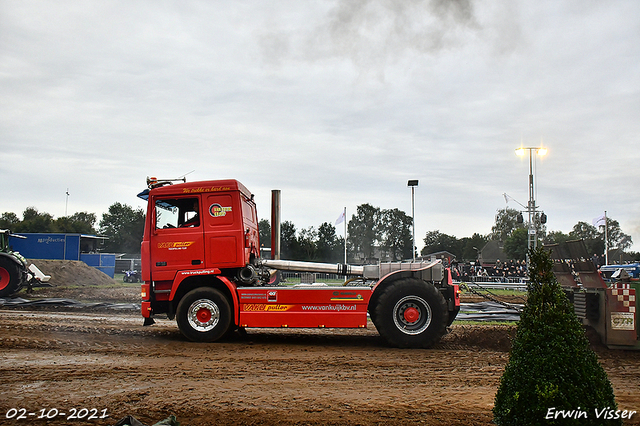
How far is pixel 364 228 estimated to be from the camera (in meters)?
67.2

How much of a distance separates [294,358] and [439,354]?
2538 mm

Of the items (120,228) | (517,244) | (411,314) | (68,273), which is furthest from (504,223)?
(411,314)

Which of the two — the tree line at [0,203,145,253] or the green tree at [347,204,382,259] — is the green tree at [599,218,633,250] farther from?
the tree line at [0,203,145,253]

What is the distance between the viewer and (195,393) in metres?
5.75

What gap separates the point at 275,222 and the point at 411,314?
3.75 metres

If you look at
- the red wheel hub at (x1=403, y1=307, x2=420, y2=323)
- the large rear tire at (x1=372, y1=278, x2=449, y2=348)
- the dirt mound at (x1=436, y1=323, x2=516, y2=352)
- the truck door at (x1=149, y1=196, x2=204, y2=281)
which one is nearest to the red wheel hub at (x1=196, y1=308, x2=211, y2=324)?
the truck door at (x1=149, y1=196, x2=204, y2=281)

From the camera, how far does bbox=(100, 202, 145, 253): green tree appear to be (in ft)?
268

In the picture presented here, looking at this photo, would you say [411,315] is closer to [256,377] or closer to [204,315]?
[256,377]

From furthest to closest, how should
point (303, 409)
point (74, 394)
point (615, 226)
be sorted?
point (615, 226)
point (74, 394)
point (303, 409)

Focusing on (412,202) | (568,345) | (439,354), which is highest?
(412,202)

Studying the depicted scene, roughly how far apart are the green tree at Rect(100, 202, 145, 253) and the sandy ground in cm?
7183

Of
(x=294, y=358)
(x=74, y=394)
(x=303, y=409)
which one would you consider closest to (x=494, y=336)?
(x=294, y=358)

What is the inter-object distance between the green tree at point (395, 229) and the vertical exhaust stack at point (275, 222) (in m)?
50.4

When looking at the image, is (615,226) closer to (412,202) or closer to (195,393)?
(412,202)
